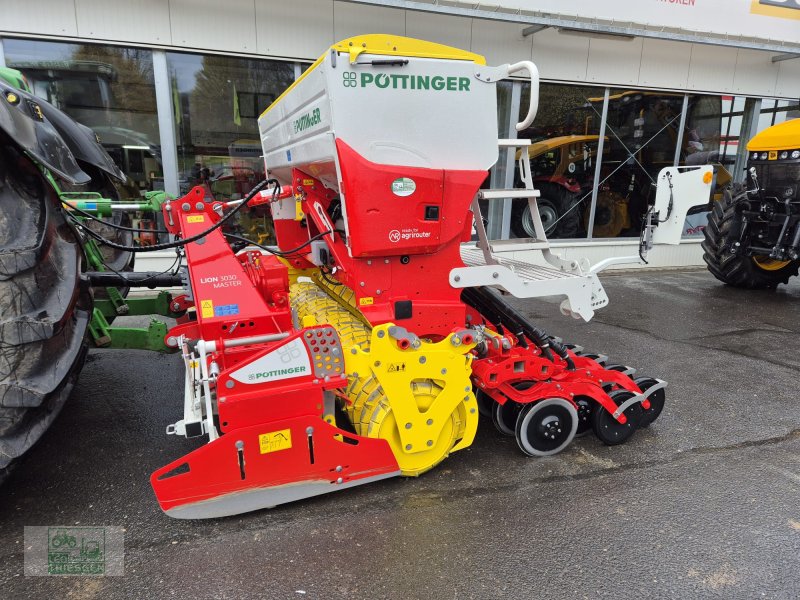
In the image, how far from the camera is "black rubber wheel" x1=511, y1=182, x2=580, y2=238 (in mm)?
8500

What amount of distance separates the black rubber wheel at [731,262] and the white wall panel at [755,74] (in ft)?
9.25

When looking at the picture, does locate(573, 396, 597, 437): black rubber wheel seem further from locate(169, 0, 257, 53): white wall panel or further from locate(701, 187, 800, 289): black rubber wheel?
locate(169, 0, 257, 53): white wall panel

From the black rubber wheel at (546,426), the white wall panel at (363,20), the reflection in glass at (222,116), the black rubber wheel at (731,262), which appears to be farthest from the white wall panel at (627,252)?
the black rubber wheel at (546,426)

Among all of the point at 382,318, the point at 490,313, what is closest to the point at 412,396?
the point at 382,318

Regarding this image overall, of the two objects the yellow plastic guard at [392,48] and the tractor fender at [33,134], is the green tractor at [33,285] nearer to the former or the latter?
the tractor fender at [33,134]

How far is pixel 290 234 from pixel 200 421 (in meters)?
2.11

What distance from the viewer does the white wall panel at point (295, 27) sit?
6.41 meters

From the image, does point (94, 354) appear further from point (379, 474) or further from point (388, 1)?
point (388, 1)

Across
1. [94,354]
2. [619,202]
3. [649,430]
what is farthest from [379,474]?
[619,202]

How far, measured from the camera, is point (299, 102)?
2896 millimetres

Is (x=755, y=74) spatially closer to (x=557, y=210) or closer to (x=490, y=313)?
(x=557, y=210)

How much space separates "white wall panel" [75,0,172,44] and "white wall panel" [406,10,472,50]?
2.99m

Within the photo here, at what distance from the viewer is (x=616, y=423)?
3.20 meters

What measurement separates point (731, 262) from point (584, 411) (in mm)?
5643
